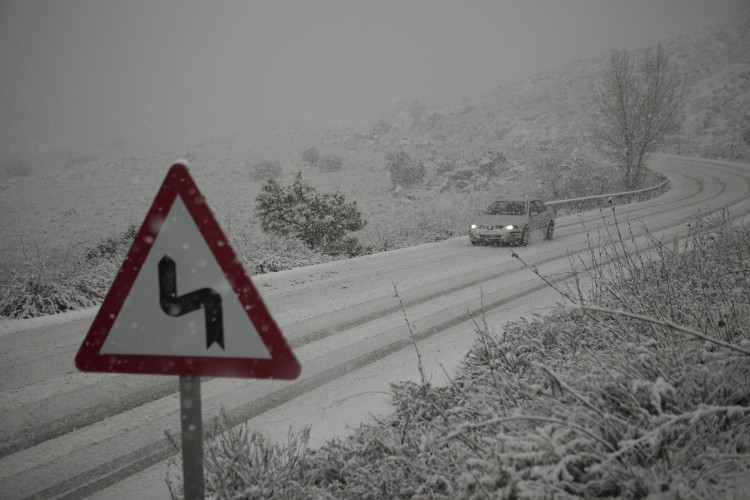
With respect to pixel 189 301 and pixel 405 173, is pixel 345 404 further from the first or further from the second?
pixel 405 173

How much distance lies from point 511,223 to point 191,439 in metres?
12.2

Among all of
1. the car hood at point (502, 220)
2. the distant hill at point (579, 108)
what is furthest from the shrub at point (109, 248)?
the distant hill at point (579, 108)

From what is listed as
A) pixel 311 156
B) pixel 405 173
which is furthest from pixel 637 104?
pixel 311 156

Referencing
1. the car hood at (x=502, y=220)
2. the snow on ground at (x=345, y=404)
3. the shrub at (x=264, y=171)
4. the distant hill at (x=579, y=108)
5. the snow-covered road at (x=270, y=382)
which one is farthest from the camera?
the distant hill at (x=579, y=108)

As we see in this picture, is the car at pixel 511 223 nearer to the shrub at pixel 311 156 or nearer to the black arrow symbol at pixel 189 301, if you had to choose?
the black arrow symbol at pixel 189 301

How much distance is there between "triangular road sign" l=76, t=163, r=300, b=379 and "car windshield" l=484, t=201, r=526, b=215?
1302cm

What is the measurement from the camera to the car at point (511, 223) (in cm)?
1254

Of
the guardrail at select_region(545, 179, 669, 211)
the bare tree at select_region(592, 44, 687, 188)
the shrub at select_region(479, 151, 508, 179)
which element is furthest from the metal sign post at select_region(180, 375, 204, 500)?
the shrub at select_region(479, 151, 508, 179)

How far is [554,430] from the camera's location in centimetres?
213

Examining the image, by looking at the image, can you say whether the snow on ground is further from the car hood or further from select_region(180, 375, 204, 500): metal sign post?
the car hood

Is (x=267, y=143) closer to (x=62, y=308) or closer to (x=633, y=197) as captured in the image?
(x=633, y=197)

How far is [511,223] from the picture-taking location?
12.7 m

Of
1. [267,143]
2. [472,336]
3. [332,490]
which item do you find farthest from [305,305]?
[267,143]

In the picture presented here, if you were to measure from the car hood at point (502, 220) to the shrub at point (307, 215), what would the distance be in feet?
14.4
